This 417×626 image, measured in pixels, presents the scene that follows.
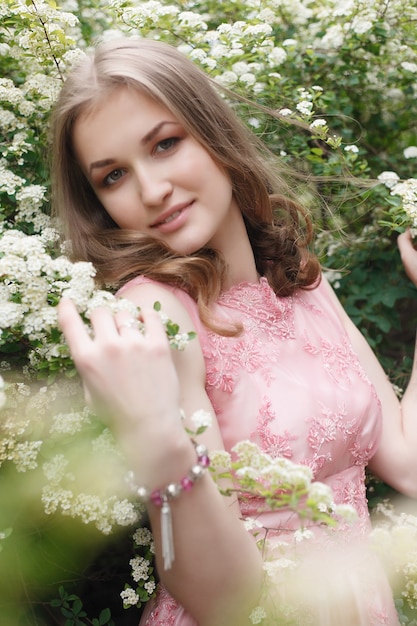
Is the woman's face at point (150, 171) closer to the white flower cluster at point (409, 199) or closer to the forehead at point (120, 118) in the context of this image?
the forehead at point (120, 118)

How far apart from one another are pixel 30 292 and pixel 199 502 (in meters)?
0.54

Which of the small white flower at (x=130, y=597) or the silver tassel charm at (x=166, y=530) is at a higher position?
the silver tassel charm at (x=166, y=530)

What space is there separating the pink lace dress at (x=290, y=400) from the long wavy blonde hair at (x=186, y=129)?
74 mm

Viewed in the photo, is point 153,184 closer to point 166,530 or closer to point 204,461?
point 204,461

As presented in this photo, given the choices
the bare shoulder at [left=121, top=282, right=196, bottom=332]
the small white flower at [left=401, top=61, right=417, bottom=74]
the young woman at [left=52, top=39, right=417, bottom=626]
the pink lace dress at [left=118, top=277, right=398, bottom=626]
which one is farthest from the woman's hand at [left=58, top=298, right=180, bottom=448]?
the small white flower at [left=401, top=61, right=417, bottom=74]

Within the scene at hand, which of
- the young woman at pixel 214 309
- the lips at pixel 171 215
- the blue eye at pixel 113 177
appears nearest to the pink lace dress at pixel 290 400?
the young woman at pixel 214 309

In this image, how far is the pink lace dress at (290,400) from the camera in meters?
1.66

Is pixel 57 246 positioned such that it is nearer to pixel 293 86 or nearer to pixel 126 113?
pixel 126 113

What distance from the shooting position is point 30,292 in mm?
1383

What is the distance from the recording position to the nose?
163 centimetres

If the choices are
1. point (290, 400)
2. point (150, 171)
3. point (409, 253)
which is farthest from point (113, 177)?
point (409, 253)

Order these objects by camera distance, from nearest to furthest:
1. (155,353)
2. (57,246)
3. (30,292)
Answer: (155,353), (30,292), (57,246)

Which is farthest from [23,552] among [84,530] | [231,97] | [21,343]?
[231,97]

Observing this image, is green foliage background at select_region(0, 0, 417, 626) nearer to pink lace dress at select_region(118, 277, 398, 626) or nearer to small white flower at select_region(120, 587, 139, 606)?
small white flower at select_region(120, 587, 139, 606)
